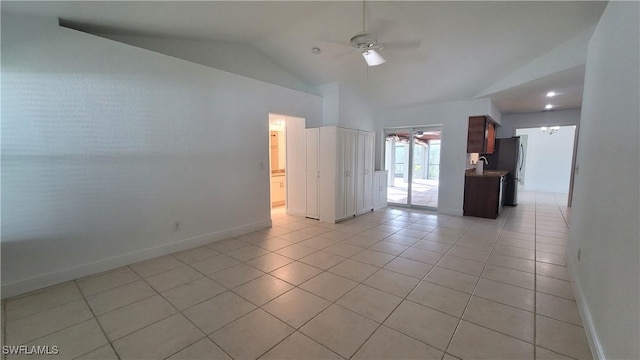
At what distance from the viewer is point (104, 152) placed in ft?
9.59

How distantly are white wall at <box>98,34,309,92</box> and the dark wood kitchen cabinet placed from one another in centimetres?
446

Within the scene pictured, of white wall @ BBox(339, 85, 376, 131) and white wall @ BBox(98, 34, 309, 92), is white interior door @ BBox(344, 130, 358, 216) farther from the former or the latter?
white wall @ BBox(98, 34, 309, 92)

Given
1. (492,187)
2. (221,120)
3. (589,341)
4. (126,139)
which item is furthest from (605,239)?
(126,139)

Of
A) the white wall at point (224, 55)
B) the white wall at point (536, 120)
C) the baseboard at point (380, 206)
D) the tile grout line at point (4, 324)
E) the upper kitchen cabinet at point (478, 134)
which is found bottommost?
the tile grout line at point (4, 324)

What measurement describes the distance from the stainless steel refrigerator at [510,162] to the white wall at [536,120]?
1.69 ft

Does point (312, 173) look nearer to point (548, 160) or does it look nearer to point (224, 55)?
point (224, 55)

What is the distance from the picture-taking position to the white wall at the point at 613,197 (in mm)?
1353

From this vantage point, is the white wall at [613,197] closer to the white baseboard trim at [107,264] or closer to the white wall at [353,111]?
the white wall at [353,111]

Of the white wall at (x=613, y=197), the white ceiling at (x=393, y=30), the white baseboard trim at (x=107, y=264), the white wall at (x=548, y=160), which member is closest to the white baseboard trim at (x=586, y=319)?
the white wall at (x=613, y=197)

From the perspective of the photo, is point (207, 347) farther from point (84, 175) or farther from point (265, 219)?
point (265, 219)

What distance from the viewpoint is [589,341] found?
1832 millimetres

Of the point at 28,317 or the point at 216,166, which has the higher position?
the point at 216,166

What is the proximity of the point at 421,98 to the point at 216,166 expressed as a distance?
4.66 metres

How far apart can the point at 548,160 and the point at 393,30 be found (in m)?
9.76
